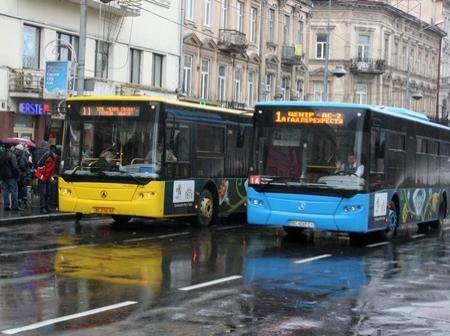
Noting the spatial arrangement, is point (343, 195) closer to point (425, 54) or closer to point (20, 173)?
point (20, 173)

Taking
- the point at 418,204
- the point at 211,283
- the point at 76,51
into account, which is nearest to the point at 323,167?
the point at 418,204

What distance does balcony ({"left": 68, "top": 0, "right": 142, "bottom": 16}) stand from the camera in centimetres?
3139

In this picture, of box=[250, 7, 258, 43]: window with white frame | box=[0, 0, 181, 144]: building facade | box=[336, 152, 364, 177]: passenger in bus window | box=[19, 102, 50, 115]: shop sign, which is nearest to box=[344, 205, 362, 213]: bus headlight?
box=[336, 152, 364, 177]: passenger in bus window

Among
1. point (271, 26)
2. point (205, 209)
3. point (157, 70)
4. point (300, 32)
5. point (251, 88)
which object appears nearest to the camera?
point (205, 209)

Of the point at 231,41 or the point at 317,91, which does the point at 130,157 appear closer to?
the point at 231,41

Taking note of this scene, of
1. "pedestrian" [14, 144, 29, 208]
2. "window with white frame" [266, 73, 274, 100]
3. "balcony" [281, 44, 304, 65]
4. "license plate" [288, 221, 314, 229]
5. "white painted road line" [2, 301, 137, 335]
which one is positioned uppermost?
"balcony" [281, 44, 304, 65]

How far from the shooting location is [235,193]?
20750 millimetres

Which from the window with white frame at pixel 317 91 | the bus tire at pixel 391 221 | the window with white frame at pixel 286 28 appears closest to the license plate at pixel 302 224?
the bus tire at pixel 391 221

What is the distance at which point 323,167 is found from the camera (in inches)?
616

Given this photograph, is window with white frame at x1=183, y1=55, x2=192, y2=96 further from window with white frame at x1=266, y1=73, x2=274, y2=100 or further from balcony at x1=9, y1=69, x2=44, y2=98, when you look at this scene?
balcony at x1=9, y1=69, x2=44, y2=98

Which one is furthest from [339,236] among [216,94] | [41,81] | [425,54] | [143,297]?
[425,54]

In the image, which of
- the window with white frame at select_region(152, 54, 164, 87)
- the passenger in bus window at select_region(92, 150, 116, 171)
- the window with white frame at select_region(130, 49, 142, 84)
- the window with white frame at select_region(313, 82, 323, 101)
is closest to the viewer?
the passenger in bus window at select_region(92, 150, 116, 171)

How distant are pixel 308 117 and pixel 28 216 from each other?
747cm

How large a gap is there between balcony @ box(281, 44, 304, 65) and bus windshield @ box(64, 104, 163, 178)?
33.5m
